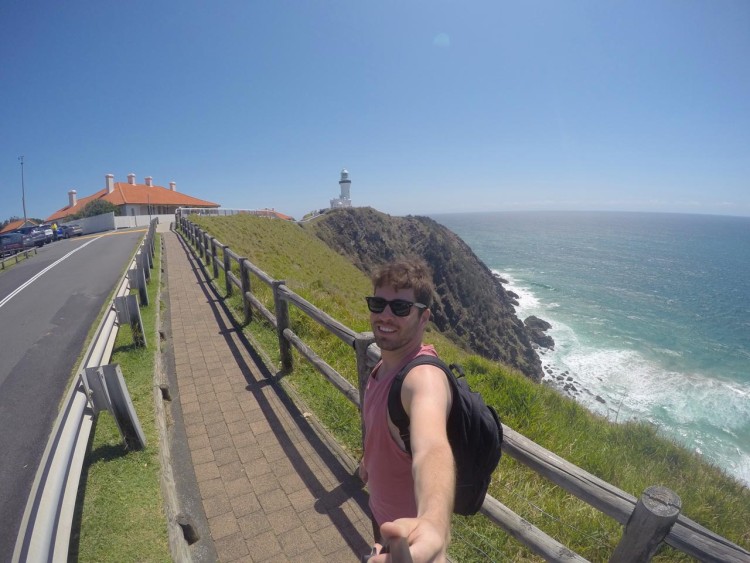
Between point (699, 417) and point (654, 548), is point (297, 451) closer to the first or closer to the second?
point (654, 548)

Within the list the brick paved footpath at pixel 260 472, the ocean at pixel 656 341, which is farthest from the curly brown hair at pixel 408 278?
the ocean at pixel 656 341

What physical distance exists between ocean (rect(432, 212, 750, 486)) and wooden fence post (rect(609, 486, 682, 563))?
569cm

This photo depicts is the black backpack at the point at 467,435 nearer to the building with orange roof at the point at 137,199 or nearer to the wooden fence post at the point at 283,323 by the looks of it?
the wooden fence post at the point at 283,323

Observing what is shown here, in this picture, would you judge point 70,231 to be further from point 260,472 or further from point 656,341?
point 656,341

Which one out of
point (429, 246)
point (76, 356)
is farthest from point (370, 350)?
point (429, 246)

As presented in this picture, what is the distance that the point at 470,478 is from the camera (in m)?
1.44

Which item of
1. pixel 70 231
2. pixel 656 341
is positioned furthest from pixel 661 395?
pixel 70 231

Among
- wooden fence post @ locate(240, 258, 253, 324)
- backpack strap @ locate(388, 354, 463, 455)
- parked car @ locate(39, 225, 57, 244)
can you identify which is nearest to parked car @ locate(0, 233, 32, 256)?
parked car @ locate(39, 225, 57, 244)

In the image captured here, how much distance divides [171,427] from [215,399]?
640 millimetres

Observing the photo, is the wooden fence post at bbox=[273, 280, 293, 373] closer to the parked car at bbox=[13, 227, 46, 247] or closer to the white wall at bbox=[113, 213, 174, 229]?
the parked car at bbox=[13, 227, 46, 247]

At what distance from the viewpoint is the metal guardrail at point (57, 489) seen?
5.54 ft

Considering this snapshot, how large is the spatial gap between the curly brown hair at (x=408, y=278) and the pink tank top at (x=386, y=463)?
262mm

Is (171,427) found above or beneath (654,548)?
beneath

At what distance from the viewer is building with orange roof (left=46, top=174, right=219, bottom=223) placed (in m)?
44.6
